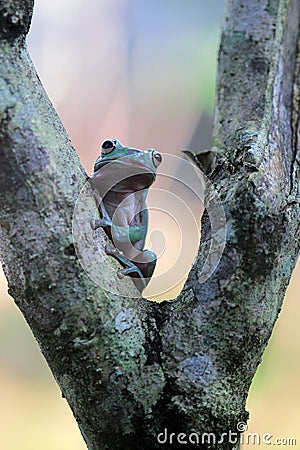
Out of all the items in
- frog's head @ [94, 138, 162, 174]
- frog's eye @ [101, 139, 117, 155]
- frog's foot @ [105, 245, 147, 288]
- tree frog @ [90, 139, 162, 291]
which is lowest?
frog's foot @ [105, 245, 147, 288]

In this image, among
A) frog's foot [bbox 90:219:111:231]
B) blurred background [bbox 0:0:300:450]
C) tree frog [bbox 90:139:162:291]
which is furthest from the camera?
blurred background [bbox 0:0:300:450]

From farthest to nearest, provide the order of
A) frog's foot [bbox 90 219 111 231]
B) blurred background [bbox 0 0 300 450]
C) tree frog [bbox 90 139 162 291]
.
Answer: blurred background [bbox 0 0 300 450], tree frog [bbox 90 139 162 291], frog's foot [bbox 90 219 111 231]

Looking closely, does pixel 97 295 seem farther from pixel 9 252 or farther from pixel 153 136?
pixel 153 136

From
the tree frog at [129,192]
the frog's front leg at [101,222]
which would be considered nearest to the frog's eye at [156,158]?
the tree frog at [129,192]

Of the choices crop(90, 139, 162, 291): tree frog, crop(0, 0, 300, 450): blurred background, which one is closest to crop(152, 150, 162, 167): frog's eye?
crop(90, 139, 162, 291): tree frog

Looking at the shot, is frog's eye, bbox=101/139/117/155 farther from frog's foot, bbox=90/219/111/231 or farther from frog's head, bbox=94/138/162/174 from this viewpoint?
frog's foot, bbox=90/219/111/231

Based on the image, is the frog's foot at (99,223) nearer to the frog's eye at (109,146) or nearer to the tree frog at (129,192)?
the tree frog at (129,192)

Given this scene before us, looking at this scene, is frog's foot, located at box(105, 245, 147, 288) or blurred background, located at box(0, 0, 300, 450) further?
blurred background, located at box(0, 0, 300, 450)
